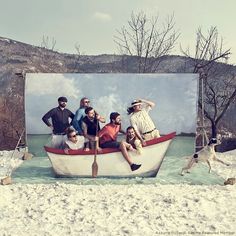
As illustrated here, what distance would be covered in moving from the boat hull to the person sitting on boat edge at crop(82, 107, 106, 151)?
1.16 feet

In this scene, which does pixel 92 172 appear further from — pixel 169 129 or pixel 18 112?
pixel 18 112

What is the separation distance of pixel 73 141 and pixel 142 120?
2.08m

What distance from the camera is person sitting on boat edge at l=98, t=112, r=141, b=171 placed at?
9370 mm

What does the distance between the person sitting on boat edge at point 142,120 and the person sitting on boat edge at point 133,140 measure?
0.15m

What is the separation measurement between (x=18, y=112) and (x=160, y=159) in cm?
1406

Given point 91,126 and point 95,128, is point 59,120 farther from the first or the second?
point 95,128

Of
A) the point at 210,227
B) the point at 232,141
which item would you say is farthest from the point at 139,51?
the point at 210,227

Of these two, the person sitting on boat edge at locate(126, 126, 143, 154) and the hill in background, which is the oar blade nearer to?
the person sitting on boat edge at locate(126, 126, 143, 154)

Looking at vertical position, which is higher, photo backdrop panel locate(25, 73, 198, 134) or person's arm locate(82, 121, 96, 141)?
photo backdrop panel locate(25, 73, 198, 134)

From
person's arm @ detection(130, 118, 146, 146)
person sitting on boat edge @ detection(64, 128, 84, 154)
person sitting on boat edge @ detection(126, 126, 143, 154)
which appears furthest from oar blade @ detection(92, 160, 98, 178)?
person's arm @ detection(130, 118, 146, 146)

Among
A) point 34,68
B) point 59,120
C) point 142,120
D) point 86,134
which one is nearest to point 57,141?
point 59,120

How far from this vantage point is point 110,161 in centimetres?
950

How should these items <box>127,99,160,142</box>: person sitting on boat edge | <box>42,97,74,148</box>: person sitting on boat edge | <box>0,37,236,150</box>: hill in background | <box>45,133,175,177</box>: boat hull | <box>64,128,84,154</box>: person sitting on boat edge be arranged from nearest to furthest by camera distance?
<box>45,133,175,177</box>: boat hull, <box>64,128,84,154</box>: person sitting on boat edge, <box>127,99,160,142</box>: person sitting on boat edge, <box>42,97,74,148</box>: person sitting on boat edge, <box>0,37,236,150</box>: hill in background

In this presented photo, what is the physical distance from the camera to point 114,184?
905 cm
